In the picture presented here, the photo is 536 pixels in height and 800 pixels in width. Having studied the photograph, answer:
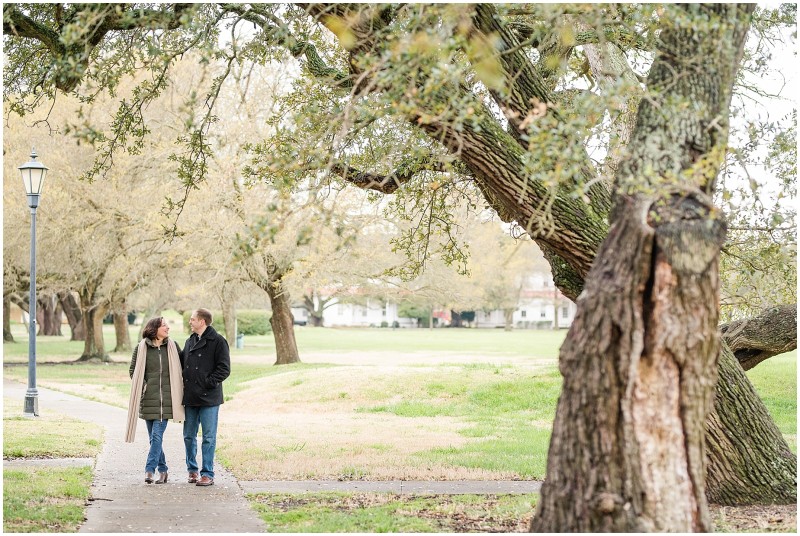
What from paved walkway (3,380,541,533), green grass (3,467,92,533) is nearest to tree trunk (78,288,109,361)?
paved walkway (3,380,541,533)

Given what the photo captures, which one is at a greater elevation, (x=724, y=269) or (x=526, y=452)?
(x=724, y=269)

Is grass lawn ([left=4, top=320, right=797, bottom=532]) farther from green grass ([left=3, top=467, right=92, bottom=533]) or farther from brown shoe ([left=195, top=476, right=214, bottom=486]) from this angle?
brown shoe ([left=195, top=476, right=214, bottom=486])

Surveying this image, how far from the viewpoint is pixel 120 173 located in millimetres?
26375

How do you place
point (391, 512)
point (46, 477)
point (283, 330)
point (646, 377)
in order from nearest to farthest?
1. point (646, 377)
2. point (391, 512)
3. point (46, 477)
4. point (283, 330)

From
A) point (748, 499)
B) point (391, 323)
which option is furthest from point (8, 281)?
point (391, 323)

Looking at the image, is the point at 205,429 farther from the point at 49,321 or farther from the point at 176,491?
the point at 49,321

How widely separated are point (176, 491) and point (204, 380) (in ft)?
3.64

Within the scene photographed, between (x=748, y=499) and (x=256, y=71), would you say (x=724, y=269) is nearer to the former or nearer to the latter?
(x=748, y=499)

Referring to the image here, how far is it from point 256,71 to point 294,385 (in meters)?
10.4

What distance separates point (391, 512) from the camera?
8.19m

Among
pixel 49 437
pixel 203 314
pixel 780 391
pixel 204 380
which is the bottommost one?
pixel 49 437

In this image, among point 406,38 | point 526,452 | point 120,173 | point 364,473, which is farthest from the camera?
point 120,173

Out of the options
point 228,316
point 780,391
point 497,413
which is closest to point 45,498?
point 497,413

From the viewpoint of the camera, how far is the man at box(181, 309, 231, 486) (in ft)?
30.7
